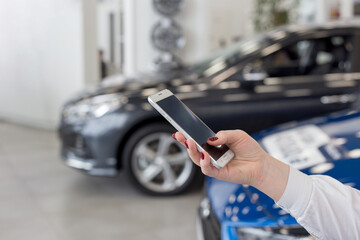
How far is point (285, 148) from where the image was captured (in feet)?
6.22

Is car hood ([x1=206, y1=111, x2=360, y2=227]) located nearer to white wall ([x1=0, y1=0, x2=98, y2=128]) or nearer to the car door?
the car door

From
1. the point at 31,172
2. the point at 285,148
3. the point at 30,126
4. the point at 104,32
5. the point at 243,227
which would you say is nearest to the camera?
the point at 243,227

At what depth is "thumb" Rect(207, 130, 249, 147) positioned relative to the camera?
0.93m

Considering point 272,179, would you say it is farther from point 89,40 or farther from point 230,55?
point 89,40

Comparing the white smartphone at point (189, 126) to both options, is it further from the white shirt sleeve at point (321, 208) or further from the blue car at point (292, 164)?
the blue car at point (292, 164)

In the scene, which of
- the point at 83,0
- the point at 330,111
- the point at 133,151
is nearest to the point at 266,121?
the point at 330,111

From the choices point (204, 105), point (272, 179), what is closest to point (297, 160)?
point (272, 179)

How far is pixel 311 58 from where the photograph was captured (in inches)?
138

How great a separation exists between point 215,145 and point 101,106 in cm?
230

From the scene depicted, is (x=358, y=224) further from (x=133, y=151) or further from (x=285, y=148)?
(x=133, y=151)

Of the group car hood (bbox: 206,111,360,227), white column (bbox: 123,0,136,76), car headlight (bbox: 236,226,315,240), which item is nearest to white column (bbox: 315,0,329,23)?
white column (bbox: 123,0,136,76)

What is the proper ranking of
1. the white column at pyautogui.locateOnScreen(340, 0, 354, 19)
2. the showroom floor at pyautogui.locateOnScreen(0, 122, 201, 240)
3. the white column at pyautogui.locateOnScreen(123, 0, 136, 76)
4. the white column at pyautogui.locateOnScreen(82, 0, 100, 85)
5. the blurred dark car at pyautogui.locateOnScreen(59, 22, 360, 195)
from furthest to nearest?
1. the white column at pyautogui.locateOnScreen(340, 0, 354, 19)
2. the white column at pyautogui.locateOnScreen(123, 0, 136, 76)
3. the white column at pyautogui.locateOnScreen(82, 0, 100, 85)
4. the blurred dark car at pyautogui.locateOnScreen(59, 22, 360, 195)
5. the showroom floor at pyautogui.locateOnScreen(0, 122, 201, 240)

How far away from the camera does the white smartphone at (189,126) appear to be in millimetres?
921

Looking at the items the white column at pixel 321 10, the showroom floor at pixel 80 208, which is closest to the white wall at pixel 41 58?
the showroom floor at pixel 80 208
